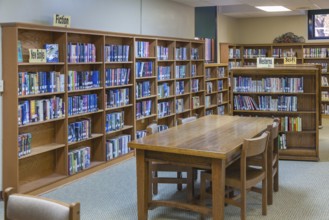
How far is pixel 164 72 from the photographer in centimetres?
733

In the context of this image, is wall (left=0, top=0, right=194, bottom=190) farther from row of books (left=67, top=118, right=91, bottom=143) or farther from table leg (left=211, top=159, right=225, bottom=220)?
table leg (left=211, top=159, right=225, bottom=220)

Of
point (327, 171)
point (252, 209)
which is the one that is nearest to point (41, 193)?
point (252, 209)

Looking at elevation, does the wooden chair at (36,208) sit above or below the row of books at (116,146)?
above

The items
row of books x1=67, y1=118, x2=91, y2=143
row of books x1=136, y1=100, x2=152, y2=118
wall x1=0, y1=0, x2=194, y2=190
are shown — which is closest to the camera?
wall x1=0, y1=0, x2=194, y2=190

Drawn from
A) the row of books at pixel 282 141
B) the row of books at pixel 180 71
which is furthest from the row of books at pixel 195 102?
the row of books at pixel 282 141

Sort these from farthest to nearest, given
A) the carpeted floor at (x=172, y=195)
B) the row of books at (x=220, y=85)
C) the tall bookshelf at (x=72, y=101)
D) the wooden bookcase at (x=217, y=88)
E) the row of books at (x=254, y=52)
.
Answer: the row of books at (x=254, y=52) → the row of books at (x=220, y=85) → the wooden bookcase at (x=217, y=88) → the tall bookshelf at (x=72, y=101) → the carpeted floor at (x=172, y=195)

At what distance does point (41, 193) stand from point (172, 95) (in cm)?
339

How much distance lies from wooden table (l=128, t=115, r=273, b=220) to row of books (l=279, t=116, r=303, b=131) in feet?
6.94

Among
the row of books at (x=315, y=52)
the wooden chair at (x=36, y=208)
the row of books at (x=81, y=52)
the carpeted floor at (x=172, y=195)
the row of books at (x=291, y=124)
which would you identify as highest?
the row of books at (x=315, y=52)

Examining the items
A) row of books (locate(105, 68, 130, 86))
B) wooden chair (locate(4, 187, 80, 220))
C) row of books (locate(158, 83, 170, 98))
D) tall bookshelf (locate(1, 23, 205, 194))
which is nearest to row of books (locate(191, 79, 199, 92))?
row of books (locate(158, 83, 170, 98))

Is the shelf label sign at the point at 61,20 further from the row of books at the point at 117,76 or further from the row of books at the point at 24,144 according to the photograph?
the row of books at the point at 24,144

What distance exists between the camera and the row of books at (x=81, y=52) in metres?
5.16

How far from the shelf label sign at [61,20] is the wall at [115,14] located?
15 centimetres

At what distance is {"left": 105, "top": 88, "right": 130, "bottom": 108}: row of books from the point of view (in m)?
5.96
